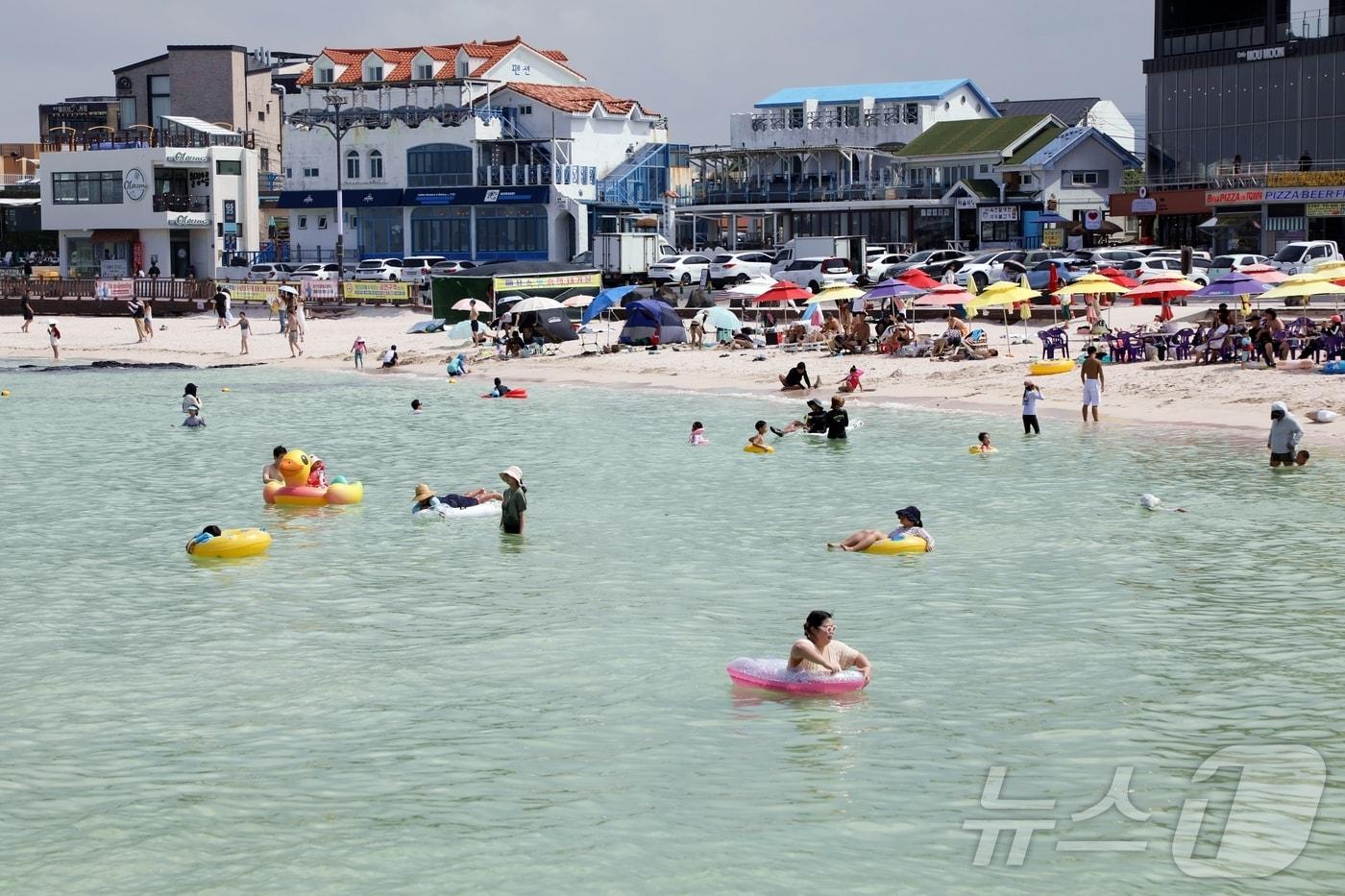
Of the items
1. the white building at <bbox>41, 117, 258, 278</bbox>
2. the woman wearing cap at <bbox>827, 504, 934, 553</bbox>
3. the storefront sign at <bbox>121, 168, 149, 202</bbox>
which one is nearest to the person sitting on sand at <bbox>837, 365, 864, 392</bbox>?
the woman wearing cap at <bbox>827, 504, 934, 553</bbox>

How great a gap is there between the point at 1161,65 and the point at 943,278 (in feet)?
108

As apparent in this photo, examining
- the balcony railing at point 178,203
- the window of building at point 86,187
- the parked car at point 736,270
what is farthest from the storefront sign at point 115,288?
the parked car at point 736,270

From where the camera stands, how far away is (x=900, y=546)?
Answer: 20797mm

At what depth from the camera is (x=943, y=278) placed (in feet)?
172

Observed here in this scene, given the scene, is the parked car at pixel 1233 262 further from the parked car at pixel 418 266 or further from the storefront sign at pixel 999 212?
the parked car at pixel 418 266

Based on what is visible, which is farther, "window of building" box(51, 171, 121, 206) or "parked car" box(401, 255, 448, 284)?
"window of building" box(51, 171, 121, 206)

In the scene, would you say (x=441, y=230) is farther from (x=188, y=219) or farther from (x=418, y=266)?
(x=188, y=219)

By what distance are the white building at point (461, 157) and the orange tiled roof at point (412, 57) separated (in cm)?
7

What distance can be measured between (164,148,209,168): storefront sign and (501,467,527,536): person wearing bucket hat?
6191 centimetres

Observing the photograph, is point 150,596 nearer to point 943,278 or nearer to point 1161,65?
point 943,278

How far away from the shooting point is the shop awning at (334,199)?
81.1 meters

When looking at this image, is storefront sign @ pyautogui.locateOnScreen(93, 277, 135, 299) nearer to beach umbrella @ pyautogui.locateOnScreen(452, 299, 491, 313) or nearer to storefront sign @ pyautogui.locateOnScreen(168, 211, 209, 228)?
storefront sign @ pyautogui.locateOnScreen(168, 211, 209, 228)

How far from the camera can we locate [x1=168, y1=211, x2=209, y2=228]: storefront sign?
3093 inches

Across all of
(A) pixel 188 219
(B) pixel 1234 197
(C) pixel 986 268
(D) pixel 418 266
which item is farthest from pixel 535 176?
(B) pixel 1234 197
